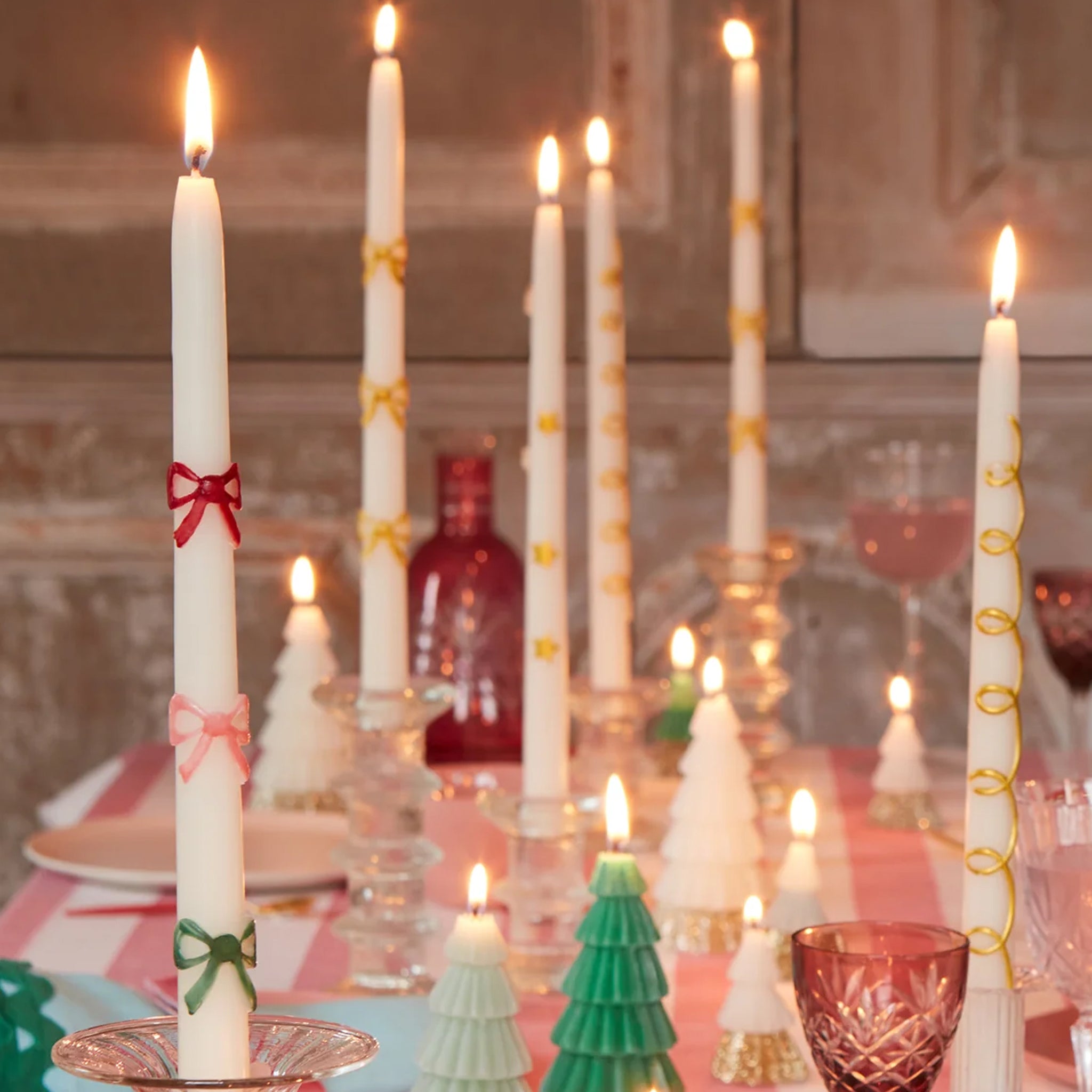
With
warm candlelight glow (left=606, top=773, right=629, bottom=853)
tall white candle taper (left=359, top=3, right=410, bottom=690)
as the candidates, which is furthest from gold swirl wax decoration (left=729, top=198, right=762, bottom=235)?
warm candlelight glow (left=606, top=773, right=629, bottom=853)

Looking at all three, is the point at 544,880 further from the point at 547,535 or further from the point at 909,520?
the point at 909,520

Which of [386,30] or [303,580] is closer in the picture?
[386,30]

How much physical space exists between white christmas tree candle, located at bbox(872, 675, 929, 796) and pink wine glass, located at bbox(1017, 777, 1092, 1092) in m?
0.53

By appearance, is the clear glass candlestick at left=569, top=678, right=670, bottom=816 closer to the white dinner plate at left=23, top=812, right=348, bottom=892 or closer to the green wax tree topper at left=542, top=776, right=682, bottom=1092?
the white dinner plate at left=23, top=812, right=348, bottom=892

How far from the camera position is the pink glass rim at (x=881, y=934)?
632 mm

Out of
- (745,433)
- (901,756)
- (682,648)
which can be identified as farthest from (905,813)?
(745,433)

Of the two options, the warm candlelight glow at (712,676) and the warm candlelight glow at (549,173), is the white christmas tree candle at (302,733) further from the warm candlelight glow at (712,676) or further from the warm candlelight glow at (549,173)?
the warm candlelight glow at (549,173)

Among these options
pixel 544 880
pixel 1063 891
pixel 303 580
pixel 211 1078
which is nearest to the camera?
pixel 211 1078

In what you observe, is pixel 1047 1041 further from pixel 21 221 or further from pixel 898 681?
pixel 21 221

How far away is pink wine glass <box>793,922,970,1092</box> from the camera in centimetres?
62

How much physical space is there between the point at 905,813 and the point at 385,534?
2.08 feet

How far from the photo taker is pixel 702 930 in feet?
3.33

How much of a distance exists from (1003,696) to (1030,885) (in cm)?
16

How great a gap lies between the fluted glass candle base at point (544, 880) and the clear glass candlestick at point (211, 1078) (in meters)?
0.35
